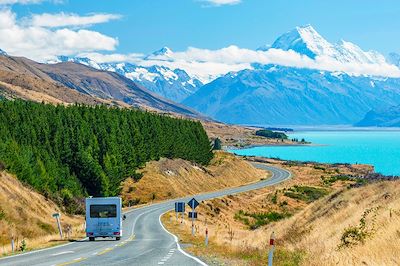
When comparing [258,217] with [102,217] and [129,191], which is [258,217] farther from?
[102,217]

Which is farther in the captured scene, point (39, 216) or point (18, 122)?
point (18, 122)

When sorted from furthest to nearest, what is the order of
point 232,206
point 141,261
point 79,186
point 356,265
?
1. point 232,206
2. point 79,186
3. point 141,261
4. point 356,265

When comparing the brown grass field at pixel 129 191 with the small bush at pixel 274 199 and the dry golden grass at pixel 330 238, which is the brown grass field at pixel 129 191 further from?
the small bush at pixel 274 199

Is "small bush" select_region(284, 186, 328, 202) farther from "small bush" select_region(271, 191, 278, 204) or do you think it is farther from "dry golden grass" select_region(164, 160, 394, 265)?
"dry golden grass" select_region(164, 160, 394, 265)

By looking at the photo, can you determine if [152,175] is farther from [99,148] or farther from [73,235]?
[73,235]

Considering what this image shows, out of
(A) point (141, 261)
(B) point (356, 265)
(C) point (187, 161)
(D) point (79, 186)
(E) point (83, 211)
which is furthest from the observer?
(C) point (187, 161)

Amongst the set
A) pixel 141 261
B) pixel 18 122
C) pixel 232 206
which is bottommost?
pixel 232 206

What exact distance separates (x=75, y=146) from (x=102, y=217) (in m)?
49.3

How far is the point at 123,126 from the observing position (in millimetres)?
111750

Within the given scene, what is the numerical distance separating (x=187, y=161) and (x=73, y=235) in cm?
8232

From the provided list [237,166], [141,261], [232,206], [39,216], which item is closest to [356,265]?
[141,261]

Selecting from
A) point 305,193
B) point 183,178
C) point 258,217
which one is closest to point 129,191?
point 183,178

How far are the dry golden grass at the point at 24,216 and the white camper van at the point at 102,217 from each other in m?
3.97

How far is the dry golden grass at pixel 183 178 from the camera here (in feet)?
342
